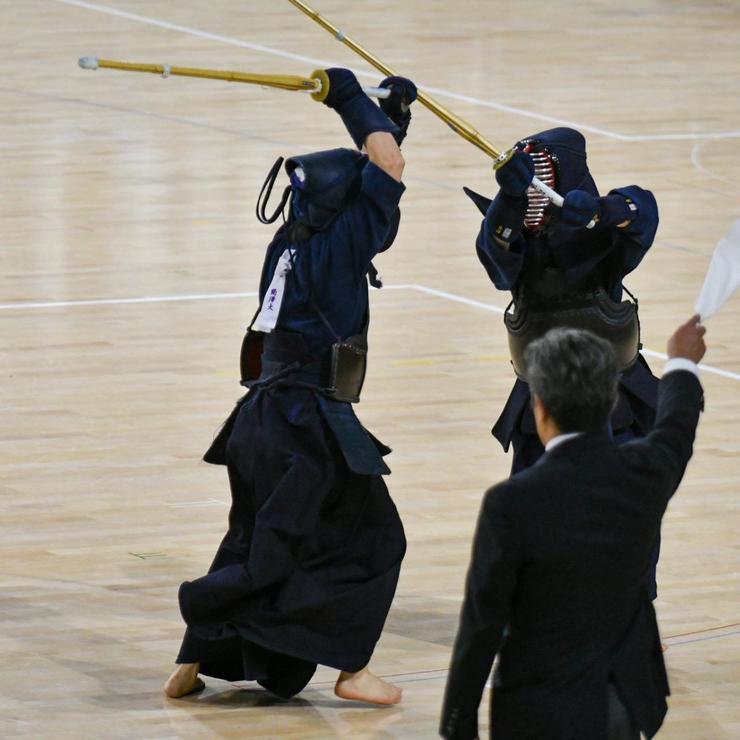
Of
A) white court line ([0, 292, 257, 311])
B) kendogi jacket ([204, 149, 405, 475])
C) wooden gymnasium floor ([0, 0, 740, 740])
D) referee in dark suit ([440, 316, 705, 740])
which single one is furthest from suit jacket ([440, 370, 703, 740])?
white court line ([0, 292, 257, 311])

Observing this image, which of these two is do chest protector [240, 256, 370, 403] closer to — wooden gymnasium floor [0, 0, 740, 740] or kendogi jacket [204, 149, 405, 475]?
kendogi jacket [204, 149, 405, 475]

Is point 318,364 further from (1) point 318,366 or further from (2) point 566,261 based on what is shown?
(2) point 566,261

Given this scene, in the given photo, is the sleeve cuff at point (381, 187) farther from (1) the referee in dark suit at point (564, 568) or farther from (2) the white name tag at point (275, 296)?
(1) the referee in dark suit at point (564, 568)

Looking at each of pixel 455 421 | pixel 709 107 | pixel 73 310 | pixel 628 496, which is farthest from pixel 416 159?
pixel 628 496

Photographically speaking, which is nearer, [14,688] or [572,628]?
[572,628]

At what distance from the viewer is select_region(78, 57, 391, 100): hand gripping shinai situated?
4.76 m

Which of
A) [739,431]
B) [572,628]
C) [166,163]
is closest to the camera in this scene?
[572,628]

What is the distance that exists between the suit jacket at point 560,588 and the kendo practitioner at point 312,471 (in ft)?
5.73

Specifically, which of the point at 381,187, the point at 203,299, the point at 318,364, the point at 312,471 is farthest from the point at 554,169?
the point at 203,299

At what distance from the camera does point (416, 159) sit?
14.3m

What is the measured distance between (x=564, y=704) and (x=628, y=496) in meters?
0.42

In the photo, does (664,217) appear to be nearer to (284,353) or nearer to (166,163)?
(166,163)

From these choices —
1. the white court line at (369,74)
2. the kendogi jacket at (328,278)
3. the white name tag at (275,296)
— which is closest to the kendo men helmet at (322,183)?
the kendogi jacket at (328,278)

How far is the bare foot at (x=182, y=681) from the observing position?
5668 millimetres
